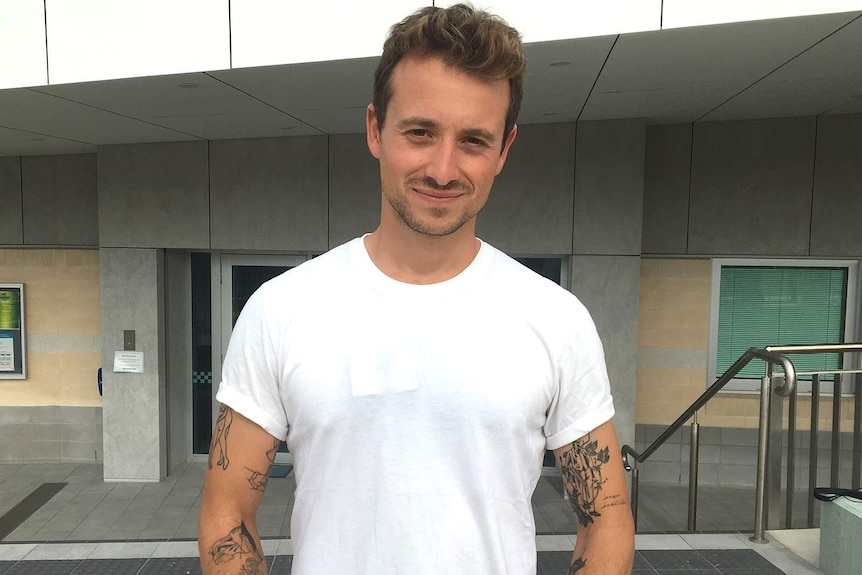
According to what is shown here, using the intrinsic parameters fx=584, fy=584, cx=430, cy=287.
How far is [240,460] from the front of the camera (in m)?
1.09

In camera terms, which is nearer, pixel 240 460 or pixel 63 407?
pixel 240 460

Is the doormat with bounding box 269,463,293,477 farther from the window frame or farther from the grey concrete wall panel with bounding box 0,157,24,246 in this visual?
the window frame

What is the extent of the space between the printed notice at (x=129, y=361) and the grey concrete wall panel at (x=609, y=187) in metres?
4.48

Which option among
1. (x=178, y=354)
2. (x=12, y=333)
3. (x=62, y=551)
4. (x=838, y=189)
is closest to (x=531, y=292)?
(x=62, y=551)

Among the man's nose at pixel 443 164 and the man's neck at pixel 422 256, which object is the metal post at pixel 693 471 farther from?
the man's nose at pixel 443 164

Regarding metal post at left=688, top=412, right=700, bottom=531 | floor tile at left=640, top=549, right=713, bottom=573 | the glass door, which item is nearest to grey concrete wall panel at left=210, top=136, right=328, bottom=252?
the glass door

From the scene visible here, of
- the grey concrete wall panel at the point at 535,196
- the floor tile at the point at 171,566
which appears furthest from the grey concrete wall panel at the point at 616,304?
the floor tile at the point at 171,566

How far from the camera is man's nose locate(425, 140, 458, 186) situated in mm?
1021

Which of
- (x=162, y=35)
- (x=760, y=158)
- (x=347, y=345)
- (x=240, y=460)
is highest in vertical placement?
(x=162, y=35)

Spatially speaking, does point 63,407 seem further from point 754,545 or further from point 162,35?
point 754,545

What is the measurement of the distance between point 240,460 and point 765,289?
6068 millimetres

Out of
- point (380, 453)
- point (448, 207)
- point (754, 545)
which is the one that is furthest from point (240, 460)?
point (754, 545)

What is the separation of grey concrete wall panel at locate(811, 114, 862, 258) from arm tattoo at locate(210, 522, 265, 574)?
238 inches

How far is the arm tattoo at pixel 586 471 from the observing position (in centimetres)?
113
